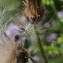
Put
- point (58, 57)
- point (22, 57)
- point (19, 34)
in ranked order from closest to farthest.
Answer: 1. point (22, 57)
2. point (19, 34)
3. point (58, 57)

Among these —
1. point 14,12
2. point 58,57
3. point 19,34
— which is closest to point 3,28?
point 19,34

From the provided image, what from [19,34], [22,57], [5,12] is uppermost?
[5,12]

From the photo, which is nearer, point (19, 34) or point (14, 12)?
point (19, 34)

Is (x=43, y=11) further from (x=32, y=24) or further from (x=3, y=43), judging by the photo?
(x=3, y=43)

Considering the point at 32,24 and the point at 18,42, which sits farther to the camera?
the point at 32,24

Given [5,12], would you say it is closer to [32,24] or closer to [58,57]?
[32,24]

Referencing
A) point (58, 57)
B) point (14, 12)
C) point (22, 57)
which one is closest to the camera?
point (22, 57)


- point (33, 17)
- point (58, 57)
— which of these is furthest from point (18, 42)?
point (58, 57)

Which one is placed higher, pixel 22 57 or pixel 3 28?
pixel 3 28

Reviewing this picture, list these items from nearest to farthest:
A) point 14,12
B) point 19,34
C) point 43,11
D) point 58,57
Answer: point 43,11
point 19,34
point 14,12
point 58,57
